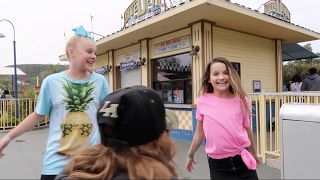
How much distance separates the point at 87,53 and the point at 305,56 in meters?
13.6

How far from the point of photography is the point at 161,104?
1097 millimetres

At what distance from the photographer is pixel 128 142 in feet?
3.36

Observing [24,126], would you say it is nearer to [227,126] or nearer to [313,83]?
[227,126]

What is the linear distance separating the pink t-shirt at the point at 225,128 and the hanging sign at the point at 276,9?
7.01 metres

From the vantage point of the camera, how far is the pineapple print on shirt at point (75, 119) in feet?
6.49

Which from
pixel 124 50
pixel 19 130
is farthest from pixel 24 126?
pixel 124 50

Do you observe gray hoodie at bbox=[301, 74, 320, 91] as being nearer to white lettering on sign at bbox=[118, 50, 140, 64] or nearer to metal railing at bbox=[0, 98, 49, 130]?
→ white lettering on sign at bbox=[118, 50, 140, 64]

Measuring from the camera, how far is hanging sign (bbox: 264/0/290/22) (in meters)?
8.58

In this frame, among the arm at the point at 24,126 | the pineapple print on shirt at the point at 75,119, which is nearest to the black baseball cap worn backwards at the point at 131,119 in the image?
the pineapple print on shirt at the point at 75,119

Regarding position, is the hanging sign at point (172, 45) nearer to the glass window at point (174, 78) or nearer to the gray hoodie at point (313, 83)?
the glass window at point (174, 78)

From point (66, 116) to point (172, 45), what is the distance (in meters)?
6.71

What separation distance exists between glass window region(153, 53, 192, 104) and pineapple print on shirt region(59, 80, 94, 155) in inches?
243

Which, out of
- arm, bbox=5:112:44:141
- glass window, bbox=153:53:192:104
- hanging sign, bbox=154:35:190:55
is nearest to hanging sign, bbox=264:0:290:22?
hanging sign, bbox=154:35:190:55

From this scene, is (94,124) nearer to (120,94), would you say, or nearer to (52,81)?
(52,81)
